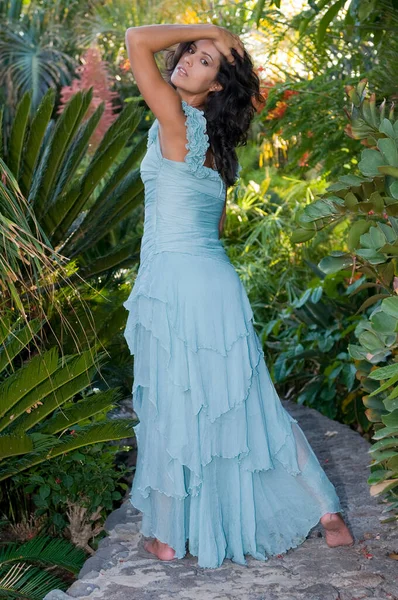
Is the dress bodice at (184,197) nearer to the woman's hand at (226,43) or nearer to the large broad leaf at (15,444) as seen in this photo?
the woman's hand at (226,43)

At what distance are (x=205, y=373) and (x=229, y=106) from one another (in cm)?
98

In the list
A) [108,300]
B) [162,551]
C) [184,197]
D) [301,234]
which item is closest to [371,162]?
[301,234]

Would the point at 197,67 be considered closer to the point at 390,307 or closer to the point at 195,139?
the point at 195,139

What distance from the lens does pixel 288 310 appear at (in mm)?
6691

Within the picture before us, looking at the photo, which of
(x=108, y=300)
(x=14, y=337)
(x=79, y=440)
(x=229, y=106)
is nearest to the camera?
(x=229, y=106)

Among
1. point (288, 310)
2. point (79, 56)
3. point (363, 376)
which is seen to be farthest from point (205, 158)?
point (79, 56)

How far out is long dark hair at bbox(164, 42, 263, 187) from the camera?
325 cm

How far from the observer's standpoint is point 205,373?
322 centimetres

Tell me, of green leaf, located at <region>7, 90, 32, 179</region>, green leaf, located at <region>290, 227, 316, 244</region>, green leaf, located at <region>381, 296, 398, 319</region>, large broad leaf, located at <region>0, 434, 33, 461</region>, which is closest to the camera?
green leaf, located at <region>381, 296, 398, 319</region>

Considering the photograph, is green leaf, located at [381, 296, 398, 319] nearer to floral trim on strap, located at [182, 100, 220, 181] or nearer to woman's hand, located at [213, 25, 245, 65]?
floral trim on strap, located at [182, 100, 220, 181]

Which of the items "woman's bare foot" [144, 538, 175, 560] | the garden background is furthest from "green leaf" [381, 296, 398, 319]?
"woman's bare foot" [144, 538, 175, 560]

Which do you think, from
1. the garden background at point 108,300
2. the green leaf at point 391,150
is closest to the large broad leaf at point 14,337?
the garden background at point 108,300

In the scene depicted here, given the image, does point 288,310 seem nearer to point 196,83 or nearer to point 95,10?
point 196,83

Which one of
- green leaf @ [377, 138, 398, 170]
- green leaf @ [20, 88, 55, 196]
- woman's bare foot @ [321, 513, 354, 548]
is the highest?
green leaf @ [377, 138, 398, 170]
